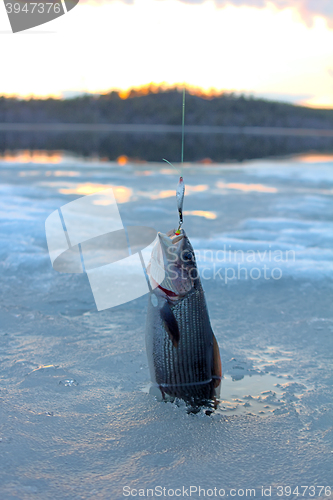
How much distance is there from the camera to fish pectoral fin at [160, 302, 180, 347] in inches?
96.6

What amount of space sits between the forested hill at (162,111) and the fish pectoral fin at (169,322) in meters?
92.9

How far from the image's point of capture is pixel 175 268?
2461 mm

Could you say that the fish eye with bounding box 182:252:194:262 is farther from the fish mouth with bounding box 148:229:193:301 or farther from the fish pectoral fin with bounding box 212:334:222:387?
the fish pectoral fin with bounding box 212:334:222:387

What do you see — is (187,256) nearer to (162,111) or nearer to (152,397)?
(152,397)

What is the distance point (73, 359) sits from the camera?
3121 millimetres

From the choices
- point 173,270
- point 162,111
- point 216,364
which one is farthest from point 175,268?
point 162,111

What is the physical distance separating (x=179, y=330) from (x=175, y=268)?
35cm

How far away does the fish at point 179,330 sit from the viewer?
247cm

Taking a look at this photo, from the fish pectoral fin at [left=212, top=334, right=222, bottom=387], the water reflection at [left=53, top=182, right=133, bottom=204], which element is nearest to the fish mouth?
the fish pectoral fin at [left=212, top=334, right=222, bottom=387]

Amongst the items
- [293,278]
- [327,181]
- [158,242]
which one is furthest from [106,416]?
[327,181]

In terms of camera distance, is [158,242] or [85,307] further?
[85,307]

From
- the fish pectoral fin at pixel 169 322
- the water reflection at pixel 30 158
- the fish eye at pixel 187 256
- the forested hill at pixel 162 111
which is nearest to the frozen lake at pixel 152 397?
the fish pectoral fin at pixel 169 322

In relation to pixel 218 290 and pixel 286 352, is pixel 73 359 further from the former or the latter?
pixel 218 290

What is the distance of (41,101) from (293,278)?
359 ft
